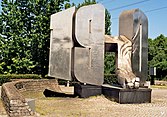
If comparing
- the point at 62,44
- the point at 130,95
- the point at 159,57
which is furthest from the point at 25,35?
the point at 159,57

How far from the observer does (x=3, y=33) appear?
2867 cm

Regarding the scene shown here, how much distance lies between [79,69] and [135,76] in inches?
109

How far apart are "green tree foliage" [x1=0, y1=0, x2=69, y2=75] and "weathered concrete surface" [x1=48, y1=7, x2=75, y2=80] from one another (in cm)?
1281

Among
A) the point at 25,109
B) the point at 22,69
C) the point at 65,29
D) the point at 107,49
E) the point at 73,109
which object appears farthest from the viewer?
the point at 22,69

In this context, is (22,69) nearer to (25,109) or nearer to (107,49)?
(107,49)

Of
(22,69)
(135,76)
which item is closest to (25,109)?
(135,76)

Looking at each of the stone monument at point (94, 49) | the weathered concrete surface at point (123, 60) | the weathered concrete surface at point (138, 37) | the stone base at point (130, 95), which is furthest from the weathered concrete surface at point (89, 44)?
the weathered concrete surface at point (138, 37)

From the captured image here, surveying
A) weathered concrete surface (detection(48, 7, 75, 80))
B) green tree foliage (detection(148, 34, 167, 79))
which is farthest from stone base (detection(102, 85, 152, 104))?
green tree foliage (detection(148, 34, 167, 79))

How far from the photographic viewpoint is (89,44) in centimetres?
1491

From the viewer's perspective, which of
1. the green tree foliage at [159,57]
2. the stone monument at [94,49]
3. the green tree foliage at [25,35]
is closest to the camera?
the stone monument at [94,49]

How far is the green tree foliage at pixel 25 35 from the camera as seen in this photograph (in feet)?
92.2

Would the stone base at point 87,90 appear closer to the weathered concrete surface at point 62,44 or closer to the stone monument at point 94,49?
the stone monument at point 94,49

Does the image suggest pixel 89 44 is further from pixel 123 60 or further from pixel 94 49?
pixel 123 60

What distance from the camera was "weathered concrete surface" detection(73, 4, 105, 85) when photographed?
1459 centimetres
